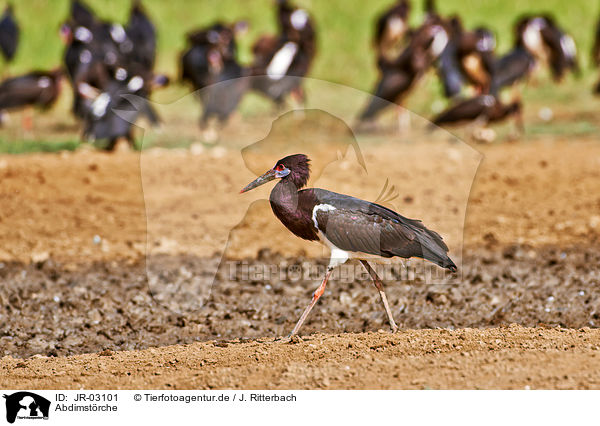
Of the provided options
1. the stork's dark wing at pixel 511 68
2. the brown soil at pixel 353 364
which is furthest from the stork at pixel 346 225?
the stork's dark wing at pixel 511 68

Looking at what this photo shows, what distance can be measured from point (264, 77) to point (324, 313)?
25.8 ft

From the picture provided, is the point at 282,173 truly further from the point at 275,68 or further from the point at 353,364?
the point at 275,68

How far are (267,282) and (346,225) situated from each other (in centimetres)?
222

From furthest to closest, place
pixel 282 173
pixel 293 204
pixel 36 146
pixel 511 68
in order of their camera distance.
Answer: pixel 511 68, pixel 36 146, pixel 293 204, pixel 282 173

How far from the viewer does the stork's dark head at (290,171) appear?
4.52 metres

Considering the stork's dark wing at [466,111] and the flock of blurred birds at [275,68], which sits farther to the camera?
the flock of blurred birds at [275,68]

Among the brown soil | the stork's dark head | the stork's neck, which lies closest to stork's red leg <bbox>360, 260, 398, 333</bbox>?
the brown soil

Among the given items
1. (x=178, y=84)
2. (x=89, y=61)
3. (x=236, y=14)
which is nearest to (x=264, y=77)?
(x=178, y=84)

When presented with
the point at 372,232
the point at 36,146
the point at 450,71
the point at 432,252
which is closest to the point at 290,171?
the point at 372,232

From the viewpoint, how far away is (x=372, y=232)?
4.76 metres

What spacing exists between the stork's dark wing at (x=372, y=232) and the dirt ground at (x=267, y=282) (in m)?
0.52

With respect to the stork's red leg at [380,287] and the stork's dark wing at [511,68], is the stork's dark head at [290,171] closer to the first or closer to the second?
the stork's red leg at [380,287]

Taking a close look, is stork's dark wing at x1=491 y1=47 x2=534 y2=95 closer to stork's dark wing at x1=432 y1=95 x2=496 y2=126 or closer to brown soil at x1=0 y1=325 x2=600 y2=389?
stork's dark wing at x1=432 y1=95 x2=496 y2=126

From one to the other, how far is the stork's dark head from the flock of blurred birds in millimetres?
6875
